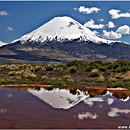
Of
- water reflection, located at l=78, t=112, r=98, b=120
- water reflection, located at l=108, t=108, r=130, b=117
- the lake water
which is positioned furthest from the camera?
water reflection, located at l=108, t=108, r=130, b=117

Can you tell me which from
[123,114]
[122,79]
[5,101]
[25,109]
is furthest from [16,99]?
[122,79]

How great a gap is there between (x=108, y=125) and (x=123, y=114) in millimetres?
1933

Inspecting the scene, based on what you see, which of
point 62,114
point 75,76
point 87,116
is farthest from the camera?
point 75,76

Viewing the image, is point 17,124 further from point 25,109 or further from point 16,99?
point 16,99

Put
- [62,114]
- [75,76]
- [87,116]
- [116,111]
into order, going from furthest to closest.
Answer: [75,76]
[116,111]
[62,114]
[87,116]

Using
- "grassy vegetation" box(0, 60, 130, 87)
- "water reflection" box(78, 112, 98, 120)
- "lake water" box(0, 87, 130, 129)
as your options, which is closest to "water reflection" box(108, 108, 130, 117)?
"lake water" box(0, 87, 130, 129)

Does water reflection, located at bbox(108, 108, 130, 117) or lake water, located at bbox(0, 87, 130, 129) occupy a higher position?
lake water, located at bbox(0, 87, 130, 129)

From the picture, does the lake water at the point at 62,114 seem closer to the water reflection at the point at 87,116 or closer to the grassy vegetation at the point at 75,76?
the water reflection at the point at 87,116

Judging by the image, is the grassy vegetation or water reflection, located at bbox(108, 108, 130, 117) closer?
water reflection, located at bbox(108, 108, 130, 117)

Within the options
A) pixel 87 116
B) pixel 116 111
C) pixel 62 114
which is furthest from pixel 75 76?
pixel 87 116

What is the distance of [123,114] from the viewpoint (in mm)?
9945

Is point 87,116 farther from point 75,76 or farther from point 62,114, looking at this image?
point 75,76

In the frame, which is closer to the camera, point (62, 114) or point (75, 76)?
point (62, 114)

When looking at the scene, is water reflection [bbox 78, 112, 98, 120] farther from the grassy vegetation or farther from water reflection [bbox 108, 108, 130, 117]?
the grassy vegetation
